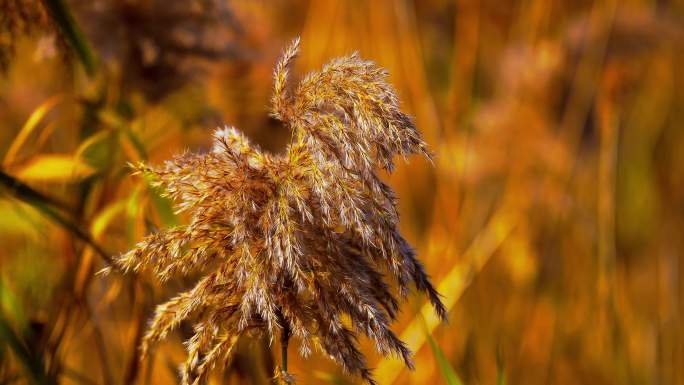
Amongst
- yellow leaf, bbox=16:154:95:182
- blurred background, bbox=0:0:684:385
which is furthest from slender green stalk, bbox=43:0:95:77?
yellow leaf, bbox=16:154:95:182

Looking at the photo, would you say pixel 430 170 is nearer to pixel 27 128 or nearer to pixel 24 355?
pixel 27 128

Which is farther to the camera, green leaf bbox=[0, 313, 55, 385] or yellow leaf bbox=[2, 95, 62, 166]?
yellow leaf bbox=[2, 95, 62, 166]

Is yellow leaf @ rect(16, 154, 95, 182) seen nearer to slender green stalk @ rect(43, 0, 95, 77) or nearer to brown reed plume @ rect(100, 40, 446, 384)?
slender green stalk @ rect(43, 0, 95, 77)

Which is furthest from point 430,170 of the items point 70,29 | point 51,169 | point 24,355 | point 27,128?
point 24,355

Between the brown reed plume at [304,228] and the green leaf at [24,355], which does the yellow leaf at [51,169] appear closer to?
the green leaf at [24,355]

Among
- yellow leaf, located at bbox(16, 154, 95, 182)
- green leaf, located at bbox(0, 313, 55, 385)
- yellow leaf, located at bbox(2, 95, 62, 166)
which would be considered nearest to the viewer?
green leaf, located at bbox(0, 313, 55, 385)

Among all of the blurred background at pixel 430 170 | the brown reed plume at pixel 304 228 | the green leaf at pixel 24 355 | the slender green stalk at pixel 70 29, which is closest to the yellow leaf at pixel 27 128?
the blurred background at pixel 430 170

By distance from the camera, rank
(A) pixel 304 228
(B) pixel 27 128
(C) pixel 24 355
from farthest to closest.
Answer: (B) pixel 27 128
(C) pixel 24 355
(A) pixel 304 228

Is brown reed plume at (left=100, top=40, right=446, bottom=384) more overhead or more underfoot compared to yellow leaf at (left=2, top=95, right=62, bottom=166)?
more underfoot
